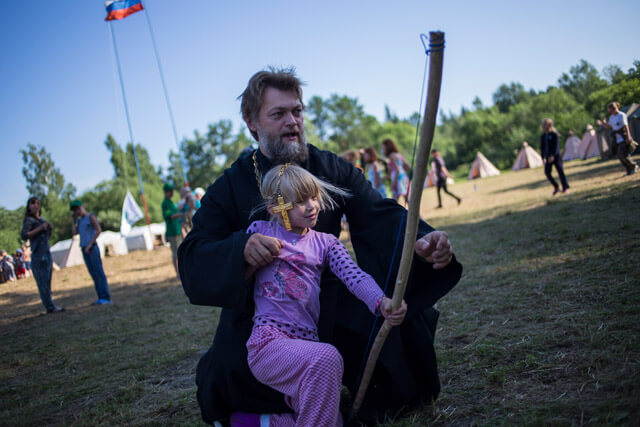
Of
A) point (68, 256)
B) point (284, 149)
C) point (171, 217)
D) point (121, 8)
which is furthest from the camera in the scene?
point (68, 256)

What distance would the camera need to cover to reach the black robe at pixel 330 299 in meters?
2.24

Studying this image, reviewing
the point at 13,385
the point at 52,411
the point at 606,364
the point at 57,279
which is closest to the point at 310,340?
the point at 606,364

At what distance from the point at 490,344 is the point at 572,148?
29.7 m

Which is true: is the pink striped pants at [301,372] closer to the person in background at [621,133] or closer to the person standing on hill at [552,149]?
the person standing on hill at [552,149]

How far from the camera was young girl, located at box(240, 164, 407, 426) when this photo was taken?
6.35 feet

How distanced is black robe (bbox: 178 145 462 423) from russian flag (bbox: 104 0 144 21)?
17978 mm

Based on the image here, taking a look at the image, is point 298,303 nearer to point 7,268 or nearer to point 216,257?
point 216,257

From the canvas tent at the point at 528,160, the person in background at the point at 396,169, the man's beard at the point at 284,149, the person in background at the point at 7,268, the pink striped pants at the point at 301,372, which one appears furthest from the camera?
the canvas tent at the point at 528,160

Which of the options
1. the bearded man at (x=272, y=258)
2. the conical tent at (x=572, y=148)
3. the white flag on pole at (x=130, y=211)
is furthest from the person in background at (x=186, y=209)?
the conical tent at (x=572, y=148)

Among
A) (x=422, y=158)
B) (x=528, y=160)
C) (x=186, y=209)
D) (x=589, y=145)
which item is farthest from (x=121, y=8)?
(x=528, y=160)

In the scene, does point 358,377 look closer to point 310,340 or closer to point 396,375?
point 396,375

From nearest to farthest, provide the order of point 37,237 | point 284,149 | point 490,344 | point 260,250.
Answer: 1. point 260,250
2. point 284,149
3. point 490,344
4. point 37,237

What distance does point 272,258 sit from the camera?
217 centimetres

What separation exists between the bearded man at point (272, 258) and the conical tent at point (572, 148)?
29.4 metres
